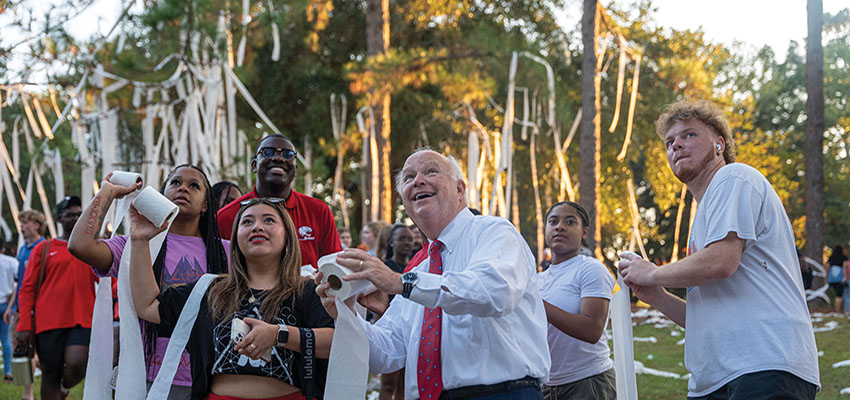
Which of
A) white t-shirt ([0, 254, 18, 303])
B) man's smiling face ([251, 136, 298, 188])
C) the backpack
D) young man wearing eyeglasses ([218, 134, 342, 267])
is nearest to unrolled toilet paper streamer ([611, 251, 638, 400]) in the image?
young man wearing eyeglasses ([218, 134, 342, 267])

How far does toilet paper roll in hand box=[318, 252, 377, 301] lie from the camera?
2455mm

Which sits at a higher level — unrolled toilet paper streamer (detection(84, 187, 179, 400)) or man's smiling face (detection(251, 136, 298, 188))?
man's smiling face (detection(251, 136, 298, 188))

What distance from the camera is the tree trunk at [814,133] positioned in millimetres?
18078

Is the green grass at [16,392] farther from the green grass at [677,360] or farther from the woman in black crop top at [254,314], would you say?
the green grass at [677,360]

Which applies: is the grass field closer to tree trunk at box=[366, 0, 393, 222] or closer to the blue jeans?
the blue jeans

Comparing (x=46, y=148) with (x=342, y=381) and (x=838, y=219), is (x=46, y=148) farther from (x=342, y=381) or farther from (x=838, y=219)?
(x=838, y=219)

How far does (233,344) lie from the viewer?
2934 mm

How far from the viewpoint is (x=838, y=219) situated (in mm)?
29625

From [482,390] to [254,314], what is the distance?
3.18ft

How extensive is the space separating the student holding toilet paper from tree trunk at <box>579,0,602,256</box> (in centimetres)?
1133

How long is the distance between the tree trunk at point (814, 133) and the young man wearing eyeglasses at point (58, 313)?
16572 mm

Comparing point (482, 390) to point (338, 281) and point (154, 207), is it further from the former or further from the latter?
point (154, 207)

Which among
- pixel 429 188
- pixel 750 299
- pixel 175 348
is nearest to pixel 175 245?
pixel 175 348

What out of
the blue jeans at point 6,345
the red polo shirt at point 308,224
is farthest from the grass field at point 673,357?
the red polo shirt at point 308,224
